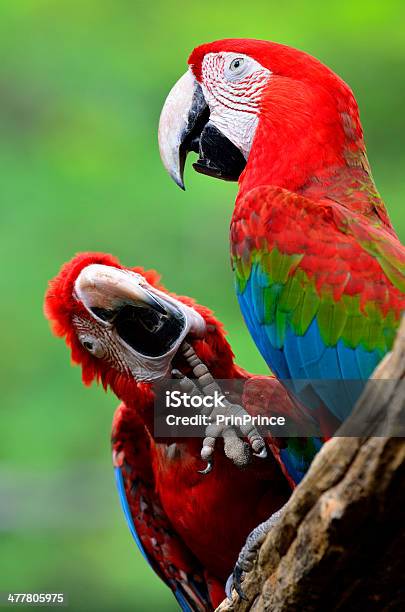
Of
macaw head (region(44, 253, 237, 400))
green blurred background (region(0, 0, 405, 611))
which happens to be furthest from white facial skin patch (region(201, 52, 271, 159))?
green blurred background (region(0, 0, 405, 611))

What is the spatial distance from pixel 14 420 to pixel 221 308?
3.12 ft

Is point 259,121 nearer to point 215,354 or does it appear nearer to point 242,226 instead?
point 242,226

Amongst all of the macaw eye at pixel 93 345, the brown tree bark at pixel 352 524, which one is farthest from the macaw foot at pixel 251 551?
the macaw eye at pixel 93 345

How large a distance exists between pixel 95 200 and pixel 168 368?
2.44m

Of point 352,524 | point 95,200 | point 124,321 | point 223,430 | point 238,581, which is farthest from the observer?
point 95,200

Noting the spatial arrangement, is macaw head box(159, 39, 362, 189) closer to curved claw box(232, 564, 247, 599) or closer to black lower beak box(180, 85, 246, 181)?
black lower beak box(180, 85, 246, 181)

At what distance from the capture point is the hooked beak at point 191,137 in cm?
171

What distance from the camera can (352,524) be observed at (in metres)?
0.96

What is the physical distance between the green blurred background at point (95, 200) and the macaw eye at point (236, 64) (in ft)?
4.84

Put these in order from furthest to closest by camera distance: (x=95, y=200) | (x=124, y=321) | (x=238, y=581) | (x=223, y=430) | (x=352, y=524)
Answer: (x=95, y=200) → (x=124, y=321) → (x=223, y=430) → (x=238, y=581) → (x=352, y=524)

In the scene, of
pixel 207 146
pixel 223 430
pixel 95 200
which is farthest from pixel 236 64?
pixel 95 200

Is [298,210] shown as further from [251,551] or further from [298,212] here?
[251,551]

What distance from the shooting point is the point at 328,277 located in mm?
1312

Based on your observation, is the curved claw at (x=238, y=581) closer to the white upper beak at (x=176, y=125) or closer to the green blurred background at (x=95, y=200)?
the white upper beak at (x=176, y=125)
